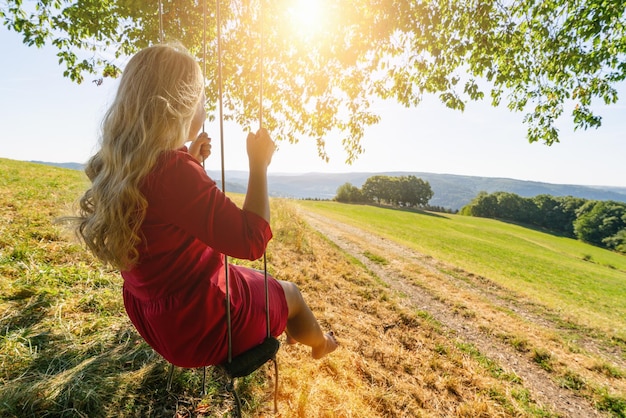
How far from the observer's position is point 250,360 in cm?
157

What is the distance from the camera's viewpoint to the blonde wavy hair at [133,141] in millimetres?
1224

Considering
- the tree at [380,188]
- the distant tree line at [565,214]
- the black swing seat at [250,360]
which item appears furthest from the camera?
the tree at [380,188]

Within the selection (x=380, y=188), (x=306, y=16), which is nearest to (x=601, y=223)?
(x=380, y=188)

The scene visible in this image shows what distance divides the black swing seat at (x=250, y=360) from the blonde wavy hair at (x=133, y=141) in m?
0.71

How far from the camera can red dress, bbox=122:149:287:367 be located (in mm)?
1219

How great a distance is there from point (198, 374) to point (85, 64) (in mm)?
6391

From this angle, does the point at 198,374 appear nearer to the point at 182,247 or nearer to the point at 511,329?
the point at 182,247

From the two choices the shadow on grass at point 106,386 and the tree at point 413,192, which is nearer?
the shadow on grass at point 106,386

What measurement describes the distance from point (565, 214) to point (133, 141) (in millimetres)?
101155

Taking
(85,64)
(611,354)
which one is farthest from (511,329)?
(85,64)

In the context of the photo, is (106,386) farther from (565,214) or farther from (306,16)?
(565,214)

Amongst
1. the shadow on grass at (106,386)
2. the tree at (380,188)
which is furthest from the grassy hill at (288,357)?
the tree at (380,188)

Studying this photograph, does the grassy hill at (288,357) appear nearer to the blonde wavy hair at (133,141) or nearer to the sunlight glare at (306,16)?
the blonde wavy hair at (133,141)

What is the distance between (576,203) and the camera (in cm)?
7925
